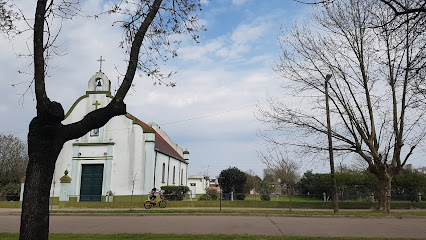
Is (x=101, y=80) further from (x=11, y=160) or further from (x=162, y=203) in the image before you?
(x=11, y=160)

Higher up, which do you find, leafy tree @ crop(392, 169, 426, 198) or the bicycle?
leafy tree @ crop(392, 169, 426, 198)

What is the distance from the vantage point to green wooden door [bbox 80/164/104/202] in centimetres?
2819

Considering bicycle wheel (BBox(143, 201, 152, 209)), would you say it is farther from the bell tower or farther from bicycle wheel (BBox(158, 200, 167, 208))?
the bell tower

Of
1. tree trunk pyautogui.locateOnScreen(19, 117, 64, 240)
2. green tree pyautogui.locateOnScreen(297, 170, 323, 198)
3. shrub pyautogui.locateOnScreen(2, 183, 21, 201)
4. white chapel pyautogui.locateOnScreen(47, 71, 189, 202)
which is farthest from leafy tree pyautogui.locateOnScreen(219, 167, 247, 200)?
tree trunk pyautogui.locateOnScreen(19, 117, 64, 240)

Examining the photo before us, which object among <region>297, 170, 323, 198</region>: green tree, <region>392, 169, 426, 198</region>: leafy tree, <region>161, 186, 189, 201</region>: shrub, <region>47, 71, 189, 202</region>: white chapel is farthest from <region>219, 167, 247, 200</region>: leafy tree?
<region>392, 169, 426, 198</region>: leafy tree

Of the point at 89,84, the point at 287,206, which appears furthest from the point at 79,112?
the point at 287,206

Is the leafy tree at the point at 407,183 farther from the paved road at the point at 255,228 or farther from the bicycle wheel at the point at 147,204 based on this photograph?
the bicycle wheel at the point at 147,204

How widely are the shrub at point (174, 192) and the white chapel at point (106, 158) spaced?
1.44 metres

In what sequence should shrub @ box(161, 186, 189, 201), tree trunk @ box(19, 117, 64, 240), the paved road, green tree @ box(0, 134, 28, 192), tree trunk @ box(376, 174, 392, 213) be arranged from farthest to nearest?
green tree @ box(0, 134, 28, 192), shrub @ box(161, 186, 189, 201), tree trunk @ box(376, 174, 392, 213), the paved road, tree trunk @ box(19, 117, 64, 240)

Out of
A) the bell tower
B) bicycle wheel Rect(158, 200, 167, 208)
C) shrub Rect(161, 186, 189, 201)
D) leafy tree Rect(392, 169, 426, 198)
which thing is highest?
the bell tower

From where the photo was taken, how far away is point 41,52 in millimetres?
6055

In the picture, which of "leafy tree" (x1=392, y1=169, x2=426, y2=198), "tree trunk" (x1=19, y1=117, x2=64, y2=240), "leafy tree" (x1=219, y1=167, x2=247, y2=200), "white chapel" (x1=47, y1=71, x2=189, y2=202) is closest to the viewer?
"tree trunk" (x1=19, y1=117, x2=64, y2=240)

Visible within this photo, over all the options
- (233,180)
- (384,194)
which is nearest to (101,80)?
(233,180)

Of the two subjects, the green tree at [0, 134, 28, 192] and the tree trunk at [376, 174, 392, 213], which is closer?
the tree trunk at [376, 174, 392, 213]
